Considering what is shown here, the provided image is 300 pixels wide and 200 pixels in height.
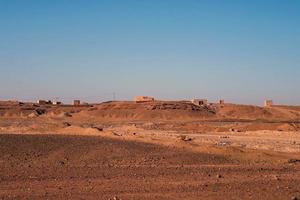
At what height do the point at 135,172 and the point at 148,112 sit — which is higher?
the point at 148,112

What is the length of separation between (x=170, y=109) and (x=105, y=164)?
3310 inches

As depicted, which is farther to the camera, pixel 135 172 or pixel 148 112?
pixel 148 112

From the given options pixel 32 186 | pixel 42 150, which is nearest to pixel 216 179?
pixel 32 186

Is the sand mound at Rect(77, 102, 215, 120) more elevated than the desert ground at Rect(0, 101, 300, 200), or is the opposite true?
the sand mound at Rect(77, 102, 215, 120)

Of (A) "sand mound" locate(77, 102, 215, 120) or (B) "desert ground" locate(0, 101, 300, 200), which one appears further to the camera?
(A) "sand mound" locate(77, 102, 215, 120)

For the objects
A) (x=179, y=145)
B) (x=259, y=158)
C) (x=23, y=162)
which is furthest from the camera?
(x=179, y=145)

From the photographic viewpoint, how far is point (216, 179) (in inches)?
650

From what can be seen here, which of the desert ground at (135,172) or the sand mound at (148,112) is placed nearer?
the desert ground at (135,172)

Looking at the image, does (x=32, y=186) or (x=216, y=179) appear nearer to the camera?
(x=32, y=186)

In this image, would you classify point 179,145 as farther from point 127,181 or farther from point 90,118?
point 90,118

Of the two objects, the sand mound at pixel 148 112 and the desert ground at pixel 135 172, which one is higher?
the sand mound at pixel 148 112

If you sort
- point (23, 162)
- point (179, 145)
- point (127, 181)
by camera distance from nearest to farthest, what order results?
point (127, 181)
point (23, 162)
point (179, 145)

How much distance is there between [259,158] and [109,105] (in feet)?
288

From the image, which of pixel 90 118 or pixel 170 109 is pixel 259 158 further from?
pixel 170 109
